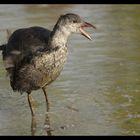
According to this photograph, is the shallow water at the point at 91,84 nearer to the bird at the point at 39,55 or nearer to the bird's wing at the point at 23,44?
the bird at the point at 39,55

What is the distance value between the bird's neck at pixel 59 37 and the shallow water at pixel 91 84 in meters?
0.83

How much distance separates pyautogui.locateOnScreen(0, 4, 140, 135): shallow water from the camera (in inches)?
328

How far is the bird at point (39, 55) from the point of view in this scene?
870 cm

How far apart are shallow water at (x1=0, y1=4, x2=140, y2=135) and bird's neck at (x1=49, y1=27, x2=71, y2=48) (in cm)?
83

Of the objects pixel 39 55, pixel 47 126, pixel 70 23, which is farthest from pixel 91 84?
pixel 47 126

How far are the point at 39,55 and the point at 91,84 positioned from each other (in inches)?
61.0

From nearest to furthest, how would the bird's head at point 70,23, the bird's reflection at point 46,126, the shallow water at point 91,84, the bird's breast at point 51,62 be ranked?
the bird's reflection at point 46,126 < the shallow water at point 91,84 < the bird's breast at point 51,62 < the bird's head at point 70,23

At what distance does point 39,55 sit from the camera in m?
8.71

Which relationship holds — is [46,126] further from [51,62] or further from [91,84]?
[91,84]

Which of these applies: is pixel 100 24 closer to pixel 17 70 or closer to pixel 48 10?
pixel 48 10

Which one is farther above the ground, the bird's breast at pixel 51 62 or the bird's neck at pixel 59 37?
the bird's neck at pixel 59 37

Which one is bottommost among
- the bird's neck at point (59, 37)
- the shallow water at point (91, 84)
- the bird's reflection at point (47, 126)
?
the shallow water at point (91, 84)

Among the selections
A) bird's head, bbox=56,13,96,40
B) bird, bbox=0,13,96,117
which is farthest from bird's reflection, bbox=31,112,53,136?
bird's head, bbox=56,13,96,40

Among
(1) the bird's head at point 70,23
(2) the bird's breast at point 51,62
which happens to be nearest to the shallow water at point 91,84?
(2) the bird's breast at point 51,62
